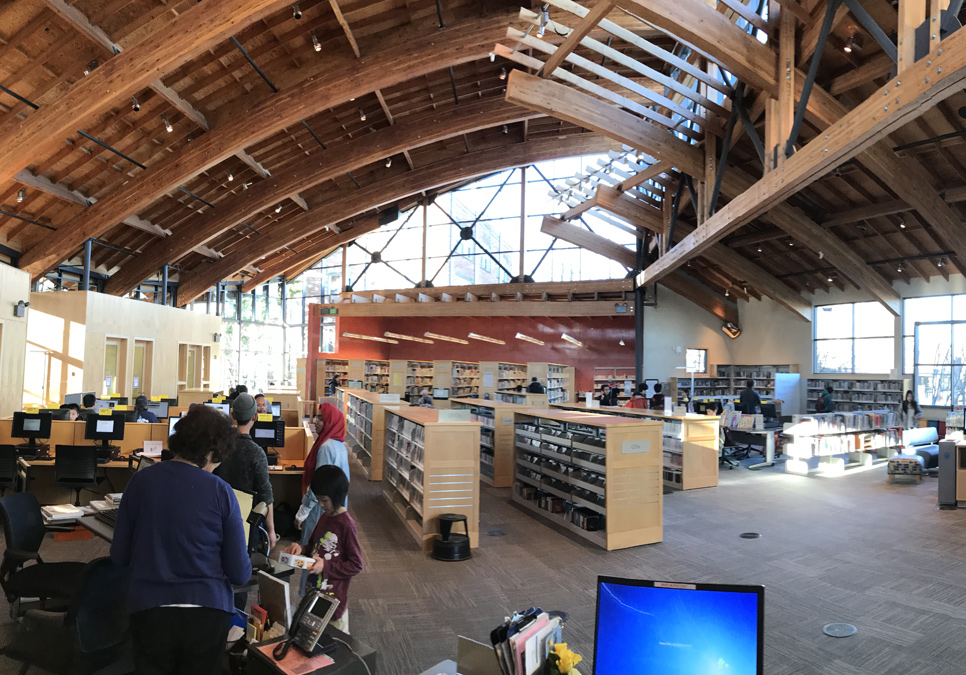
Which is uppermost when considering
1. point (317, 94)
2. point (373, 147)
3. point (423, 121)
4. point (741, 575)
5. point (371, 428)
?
point (423, 121)

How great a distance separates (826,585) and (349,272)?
2099 centimetres

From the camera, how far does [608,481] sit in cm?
624

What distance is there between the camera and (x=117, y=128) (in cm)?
1151

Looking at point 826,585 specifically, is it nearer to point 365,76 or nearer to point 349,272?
point 365,76

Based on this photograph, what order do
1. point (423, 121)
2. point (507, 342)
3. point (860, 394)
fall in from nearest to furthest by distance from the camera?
point (423, 121)
point (860, 394)
point (507, 342)

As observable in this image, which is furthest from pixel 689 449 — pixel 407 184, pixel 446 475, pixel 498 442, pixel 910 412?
pixel 407 184

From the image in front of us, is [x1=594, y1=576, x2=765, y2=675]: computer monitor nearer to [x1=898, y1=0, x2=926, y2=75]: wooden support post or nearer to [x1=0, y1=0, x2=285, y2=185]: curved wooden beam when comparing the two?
[x1=898, y1=0, x2=926, y2=75]: wooden support post

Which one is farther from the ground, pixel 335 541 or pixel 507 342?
pixel 507 342

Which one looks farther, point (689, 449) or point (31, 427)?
point (689, 449)

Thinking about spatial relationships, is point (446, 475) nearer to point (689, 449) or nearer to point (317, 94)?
point (689, 449)

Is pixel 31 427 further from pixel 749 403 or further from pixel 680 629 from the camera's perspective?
pixel 749 403

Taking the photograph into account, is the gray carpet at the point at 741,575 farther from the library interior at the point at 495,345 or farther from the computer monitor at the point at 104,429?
the computer monitor at the point at 104,429

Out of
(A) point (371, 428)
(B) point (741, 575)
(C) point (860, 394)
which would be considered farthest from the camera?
(C) point (860, 394)

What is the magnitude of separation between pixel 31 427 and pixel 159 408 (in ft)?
10.8
